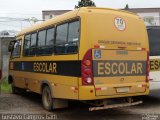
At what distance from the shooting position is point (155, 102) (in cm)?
1366

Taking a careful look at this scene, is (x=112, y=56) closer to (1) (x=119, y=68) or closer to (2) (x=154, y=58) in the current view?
(1) (x=119, y=68)

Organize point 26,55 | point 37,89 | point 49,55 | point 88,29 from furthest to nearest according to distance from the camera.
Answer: point 26,55 < point 37,89 < point 49,55 < point 88,29

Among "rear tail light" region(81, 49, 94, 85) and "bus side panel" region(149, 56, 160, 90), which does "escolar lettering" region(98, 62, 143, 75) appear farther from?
"bus side panel" region(149, 56, 160, 90)

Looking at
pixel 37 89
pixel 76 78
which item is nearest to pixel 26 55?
pixel 37 89

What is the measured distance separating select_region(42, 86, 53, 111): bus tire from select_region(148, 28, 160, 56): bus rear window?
3484mm

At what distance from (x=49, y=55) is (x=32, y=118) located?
1979 millimetres

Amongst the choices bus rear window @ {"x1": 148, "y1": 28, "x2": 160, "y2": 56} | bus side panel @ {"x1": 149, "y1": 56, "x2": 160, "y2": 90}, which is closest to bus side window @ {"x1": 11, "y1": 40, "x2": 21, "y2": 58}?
bus rear window @ {"x1": 148, "y1": 28, "x2": 160, "y2": 56}

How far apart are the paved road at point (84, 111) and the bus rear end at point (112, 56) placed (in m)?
0.80

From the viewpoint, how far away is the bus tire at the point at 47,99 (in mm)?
11672

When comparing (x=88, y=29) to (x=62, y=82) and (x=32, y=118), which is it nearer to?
(x=62, y=82)

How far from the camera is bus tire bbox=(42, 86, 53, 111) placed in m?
11.7

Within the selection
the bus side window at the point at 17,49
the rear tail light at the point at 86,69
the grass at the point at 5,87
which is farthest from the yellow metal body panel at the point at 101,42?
the grass at the point at 5,87

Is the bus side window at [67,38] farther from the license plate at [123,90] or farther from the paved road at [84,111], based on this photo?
the paved road at [84,111]

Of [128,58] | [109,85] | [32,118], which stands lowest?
[32,118]
